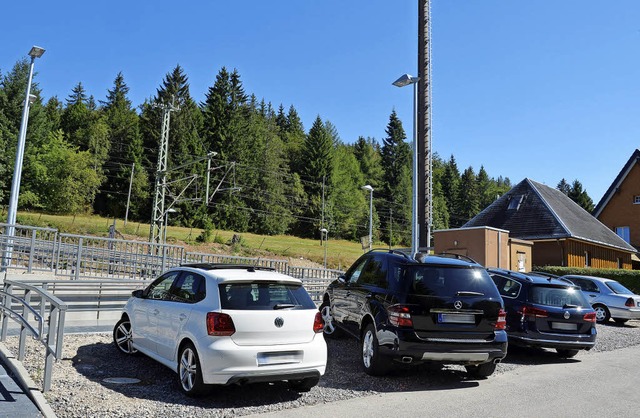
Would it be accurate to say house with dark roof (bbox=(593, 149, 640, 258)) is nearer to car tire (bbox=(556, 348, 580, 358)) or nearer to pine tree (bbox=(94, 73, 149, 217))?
car tire (bbox=(556, 348, 580, 358))

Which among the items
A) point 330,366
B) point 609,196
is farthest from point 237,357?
point 609,196

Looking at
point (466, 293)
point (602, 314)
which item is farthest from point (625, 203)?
point (466, 293)

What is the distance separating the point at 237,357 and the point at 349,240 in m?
91.4

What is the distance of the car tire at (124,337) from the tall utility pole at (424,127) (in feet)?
27.9

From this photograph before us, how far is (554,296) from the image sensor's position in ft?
32.8

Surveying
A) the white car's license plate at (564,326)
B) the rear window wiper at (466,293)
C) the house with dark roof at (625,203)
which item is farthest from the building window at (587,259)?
the rear window wiper at (466,293)

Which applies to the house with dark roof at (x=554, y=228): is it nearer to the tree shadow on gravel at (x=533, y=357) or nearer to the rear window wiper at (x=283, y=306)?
the tree shadow on gravel at (x=533, y=357)

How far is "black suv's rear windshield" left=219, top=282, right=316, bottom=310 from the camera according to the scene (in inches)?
245

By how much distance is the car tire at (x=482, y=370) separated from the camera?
26.1ft

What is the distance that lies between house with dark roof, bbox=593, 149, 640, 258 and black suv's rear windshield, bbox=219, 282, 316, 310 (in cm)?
4565

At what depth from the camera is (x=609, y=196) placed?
45.4m

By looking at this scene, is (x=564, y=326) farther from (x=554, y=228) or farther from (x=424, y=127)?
(x=554, y=228)

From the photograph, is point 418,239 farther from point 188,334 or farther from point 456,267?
point 188,334

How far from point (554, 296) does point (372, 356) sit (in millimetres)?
4453
